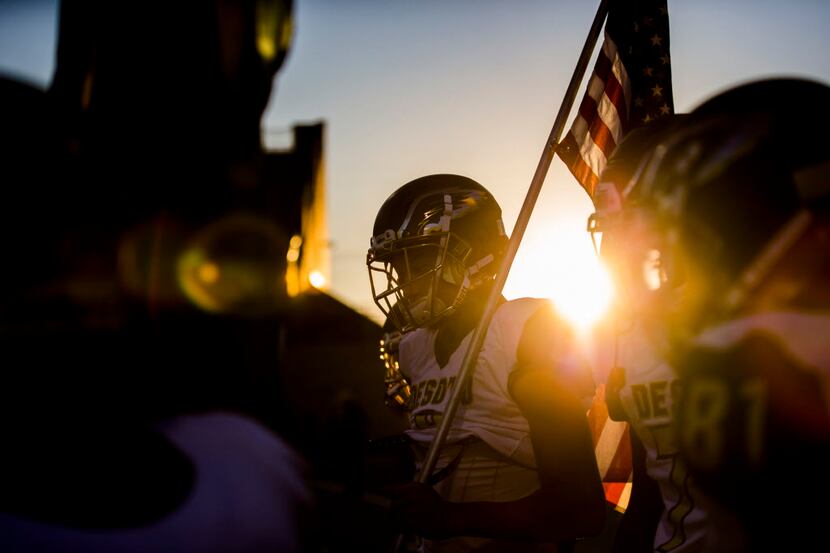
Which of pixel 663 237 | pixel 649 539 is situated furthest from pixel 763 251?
→ pixel 649 539

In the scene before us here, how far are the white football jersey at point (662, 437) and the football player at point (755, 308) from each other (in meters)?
0.76

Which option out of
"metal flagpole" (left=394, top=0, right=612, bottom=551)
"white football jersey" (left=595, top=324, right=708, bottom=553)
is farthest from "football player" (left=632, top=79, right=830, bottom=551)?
"metal flagpole" (left=394, top=0, right=612, bottom=551)

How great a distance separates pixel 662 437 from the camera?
2400mm

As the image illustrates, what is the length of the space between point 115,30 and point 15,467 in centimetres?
84

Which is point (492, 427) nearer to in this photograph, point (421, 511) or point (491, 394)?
point (491, 394)

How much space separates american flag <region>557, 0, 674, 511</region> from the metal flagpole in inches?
9.8

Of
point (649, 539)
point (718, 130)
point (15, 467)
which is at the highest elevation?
point (718, 130)

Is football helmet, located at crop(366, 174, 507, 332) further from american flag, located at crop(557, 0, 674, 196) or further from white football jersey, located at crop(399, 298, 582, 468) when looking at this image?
american flag, located at crop(557, 0, 674, 196)

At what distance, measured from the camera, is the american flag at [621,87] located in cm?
391

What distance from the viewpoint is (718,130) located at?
4.85 feet

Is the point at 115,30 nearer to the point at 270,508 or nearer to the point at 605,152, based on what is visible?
the point at 270,508

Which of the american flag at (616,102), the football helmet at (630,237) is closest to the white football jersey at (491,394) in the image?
the football helmet at (630,237)

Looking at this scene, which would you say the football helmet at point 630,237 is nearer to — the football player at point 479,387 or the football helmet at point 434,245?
the football player at point 479,387

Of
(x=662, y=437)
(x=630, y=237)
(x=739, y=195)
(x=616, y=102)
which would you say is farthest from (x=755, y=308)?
(x=616, y=102)
